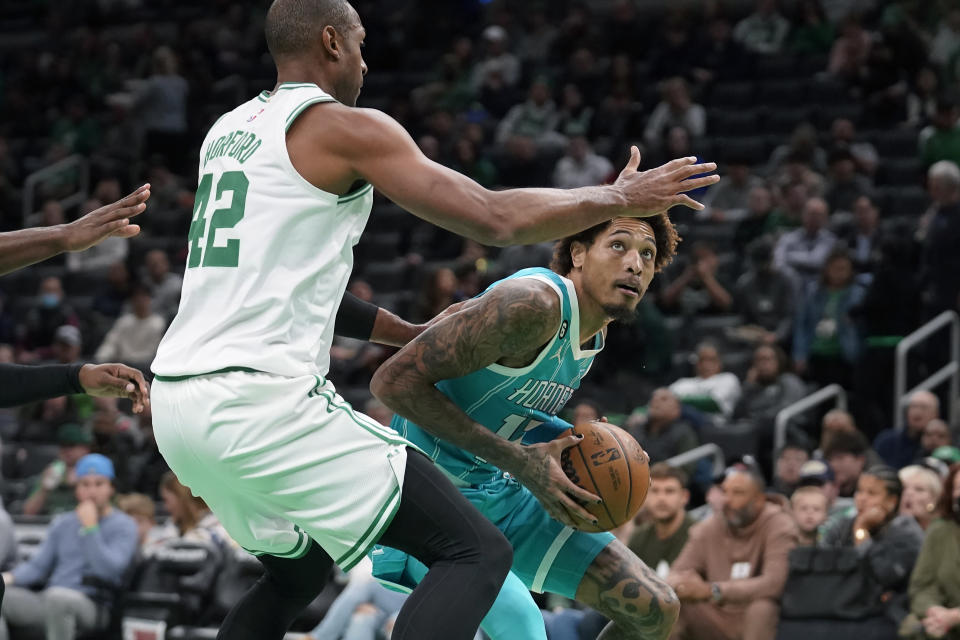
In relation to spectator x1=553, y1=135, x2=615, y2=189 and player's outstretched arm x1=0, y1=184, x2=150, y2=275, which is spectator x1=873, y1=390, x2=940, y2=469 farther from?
player's outstretched arm x1=0, y1=184, x2=150, y2=275

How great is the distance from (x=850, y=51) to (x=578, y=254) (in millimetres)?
10266

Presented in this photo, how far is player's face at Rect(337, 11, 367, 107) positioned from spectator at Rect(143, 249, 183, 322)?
9896mm

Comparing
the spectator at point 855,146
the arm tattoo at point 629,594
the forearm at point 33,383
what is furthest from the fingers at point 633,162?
the spectator at point 855,146

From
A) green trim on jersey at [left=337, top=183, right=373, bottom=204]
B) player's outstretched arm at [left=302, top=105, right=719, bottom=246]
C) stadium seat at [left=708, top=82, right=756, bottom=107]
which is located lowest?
stadium seat at [left=708, top=82, right=756, bottom=107]

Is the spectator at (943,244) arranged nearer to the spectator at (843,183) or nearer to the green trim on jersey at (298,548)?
the spectator at (843,183)

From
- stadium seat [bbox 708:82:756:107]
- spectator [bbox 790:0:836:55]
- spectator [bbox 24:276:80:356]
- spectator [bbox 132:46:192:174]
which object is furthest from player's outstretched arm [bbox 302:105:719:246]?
spectator [bbox 132:46:192:174]

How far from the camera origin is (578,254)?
15.3ft

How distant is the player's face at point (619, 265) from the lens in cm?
450

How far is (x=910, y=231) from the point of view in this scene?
11.5 metres

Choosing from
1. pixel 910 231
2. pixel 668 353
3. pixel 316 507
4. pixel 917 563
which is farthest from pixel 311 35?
pixel 910 231

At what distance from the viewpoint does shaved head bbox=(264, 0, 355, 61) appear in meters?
3.67

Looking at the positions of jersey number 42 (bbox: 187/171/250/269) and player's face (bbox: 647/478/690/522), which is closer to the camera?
jersey number 42 (bbox: 187/171/250/269)

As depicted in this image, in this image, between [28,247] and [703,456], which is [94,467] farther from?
[28,247]

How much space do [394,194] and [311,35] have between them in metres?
0.60
